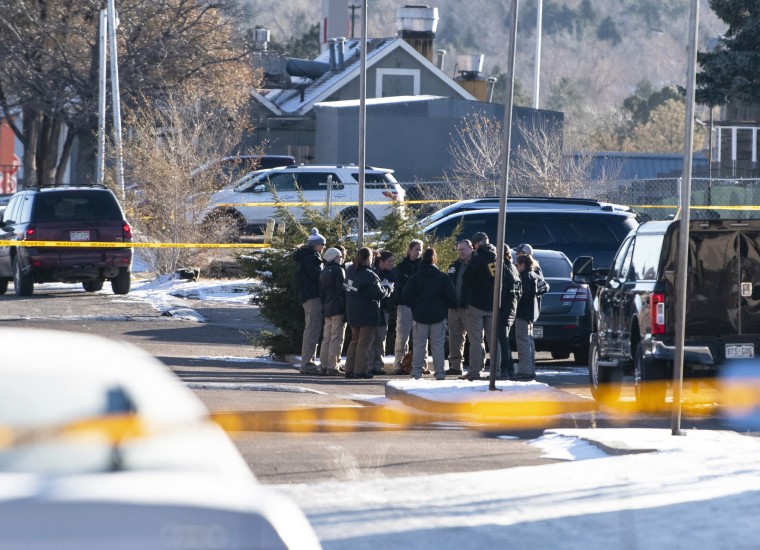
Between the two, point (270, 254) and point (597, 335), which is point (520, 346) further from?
point (270, 254)

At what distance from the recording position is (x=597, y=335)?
15.7m

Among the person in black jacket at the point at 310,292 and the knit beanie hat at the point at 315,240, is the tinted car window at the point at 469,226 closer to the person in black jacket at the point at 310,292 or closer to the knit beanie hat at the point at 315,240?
the person in black jacket at the point at 310,292

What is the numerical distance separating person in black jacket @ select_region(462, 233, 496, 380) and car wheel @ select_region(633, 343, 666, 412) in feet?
9.44

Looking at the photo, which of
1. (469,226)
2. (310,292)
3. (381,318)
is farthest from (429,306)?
(469,226)

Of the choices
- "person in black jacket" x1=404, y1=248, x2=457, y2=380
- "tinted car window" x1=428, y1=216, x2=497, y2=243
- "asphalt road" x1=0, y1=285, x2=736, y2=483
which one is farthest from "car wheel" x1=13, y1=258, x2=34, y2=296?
"person in black jacket" x1=404, y1=248, x2=457, y2=380

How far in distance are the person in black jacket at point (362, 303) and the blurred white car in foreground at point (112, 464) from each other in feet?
39.0

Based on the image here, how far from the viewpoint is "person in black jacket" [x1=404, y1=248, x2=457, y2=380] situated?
54.9 feet

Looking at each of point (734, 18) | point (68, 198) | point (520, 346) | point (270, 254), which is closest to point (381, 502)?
point (520, 346)

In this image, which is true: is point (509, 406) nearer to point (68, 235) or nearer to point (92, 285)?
point (68, 235)

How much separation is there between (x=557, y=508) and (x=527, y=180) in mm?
28248

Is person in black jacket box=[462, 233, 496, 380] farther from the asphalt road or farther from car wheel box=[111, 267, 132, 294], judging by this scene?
car wheel box=[111, 267, 132, 294]

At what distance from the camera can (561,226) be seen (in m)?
22.7

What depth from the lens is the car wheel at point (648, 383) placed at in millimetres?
13844

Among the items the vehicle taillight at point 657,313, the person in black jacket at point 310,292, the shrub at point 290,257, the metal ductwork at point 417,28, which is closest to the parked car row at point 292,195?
the shrub at point 290,257
